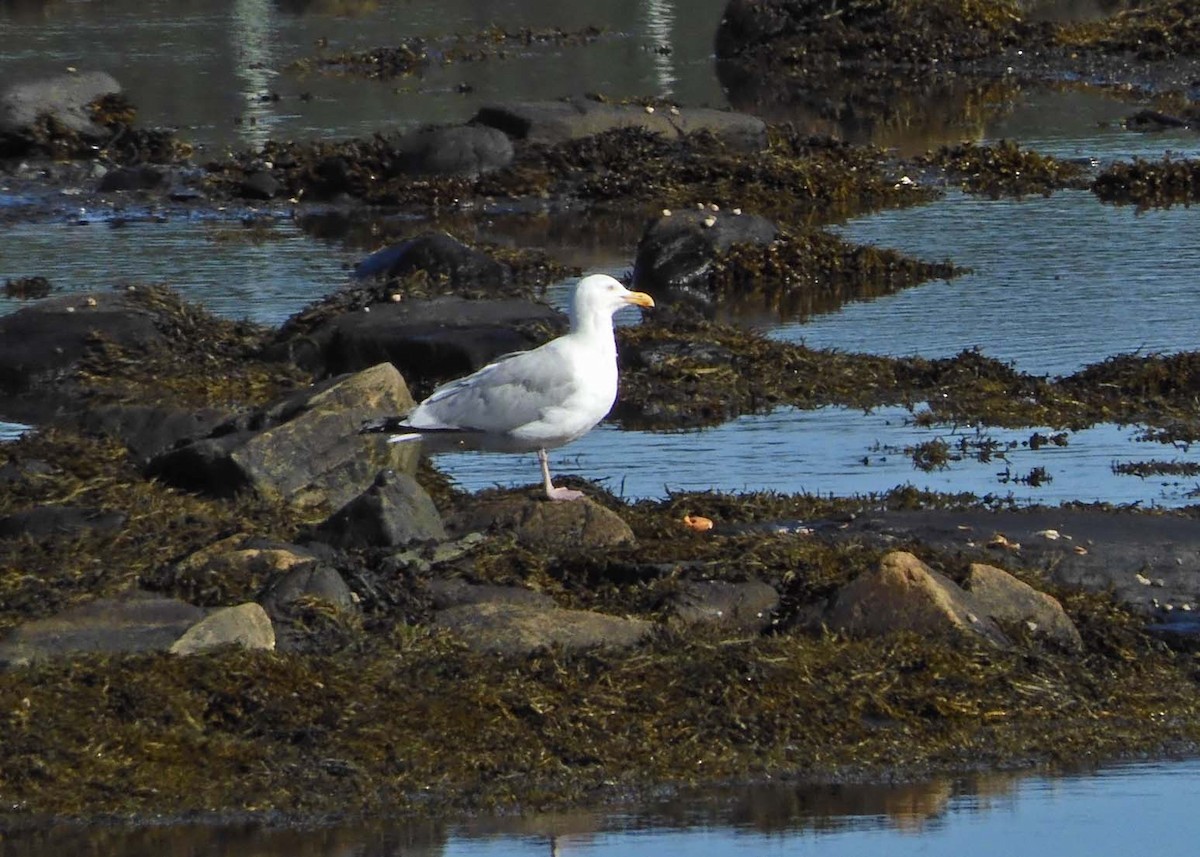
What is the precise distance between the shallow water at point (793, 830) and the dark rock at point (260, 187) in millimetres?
17018

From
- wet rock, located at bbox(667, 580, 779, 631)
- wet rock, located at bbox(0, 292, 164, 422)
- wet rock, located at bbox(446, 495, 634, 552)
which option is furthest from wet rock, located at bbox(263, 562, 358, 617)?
wet rock, located at bbox(0, 292, 164, 422)

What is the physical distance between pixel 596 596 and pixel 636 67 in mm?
27242

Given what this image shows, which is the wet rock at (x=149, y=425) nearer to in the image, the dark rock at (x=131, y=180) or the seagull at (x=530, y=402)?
the seagull at (x=530, y=402)

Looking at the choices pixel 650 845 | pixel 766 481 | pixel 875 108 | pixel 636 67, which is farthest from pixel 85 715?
pixel 636 67

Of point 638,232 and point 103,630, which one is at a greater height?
point 103,630

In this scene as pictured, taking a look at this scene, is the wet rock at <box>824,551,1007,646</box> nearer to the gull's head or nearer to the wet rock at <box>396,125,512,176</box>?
the gull's head

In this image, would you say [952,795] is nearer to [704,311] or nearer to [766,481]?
[766,481]

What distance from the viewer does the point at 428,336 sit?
48.1 feet

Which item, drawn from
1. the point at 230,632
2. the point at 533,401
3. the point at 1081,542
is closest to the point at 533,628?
the point at 230,632

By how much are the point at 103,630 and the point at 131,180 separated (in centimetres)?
1670

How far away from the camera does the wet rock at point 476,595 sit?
8711 mm

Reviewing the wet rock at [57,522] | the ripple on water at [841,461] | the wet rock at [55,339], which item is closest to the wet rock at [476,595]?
the wet rock at [57,522]

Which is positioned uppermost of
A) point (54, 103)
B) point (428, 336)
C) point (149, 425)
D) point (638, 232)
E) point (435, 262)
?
point (149, 425)

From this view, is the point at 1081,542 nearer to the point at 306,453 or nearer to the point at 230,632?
the point at 306,453
